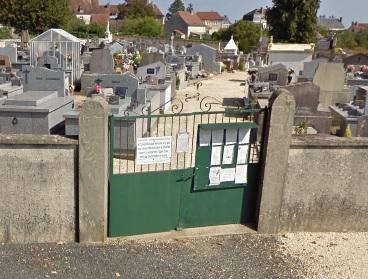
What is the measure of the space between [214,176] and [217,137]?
60 centimetres

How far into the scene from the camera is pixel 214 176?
6.33 metres

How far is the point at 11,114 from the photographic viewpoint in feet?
32.6

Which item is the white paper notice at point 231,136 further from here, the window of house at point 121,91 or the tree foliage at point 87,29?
the tree foliage at point 87,29

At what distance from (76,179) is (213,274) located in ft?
7.29

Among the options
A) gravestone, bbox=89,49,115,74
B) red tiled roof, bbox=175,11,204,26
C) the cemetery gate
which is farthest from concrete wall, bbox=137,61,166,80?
red tiled roof, bbox=175,11,204,26

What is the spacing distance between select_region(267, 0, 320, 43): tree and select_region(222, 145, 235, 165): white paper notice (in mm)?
46261

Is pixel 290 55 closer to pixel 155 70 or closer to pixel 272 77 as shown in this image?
pixel 272 77

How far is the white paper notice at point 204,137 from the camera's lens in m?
6.10

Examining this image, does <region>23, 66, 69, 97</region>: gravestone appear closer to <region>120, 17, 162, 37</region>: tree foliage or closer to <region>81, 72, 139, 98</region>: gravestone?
<region>81, 72, 139, 98</region>: gravestone

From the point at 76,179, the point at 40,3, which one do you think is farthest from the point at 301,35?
the point at 76,179

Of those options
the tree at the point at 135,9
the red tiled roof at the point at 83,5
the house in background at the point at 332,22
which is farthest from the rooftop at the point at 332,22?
the red tiled roof at the point at 83,5

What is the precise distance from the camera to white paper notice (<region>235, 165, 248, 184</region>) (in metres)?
6.42

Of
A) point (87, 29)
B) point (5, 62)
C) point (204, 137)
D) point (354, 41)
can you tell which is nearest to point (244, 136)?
point (204, 137)

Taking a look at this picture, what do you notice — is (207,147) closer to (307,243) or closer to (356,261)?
(307,243)
